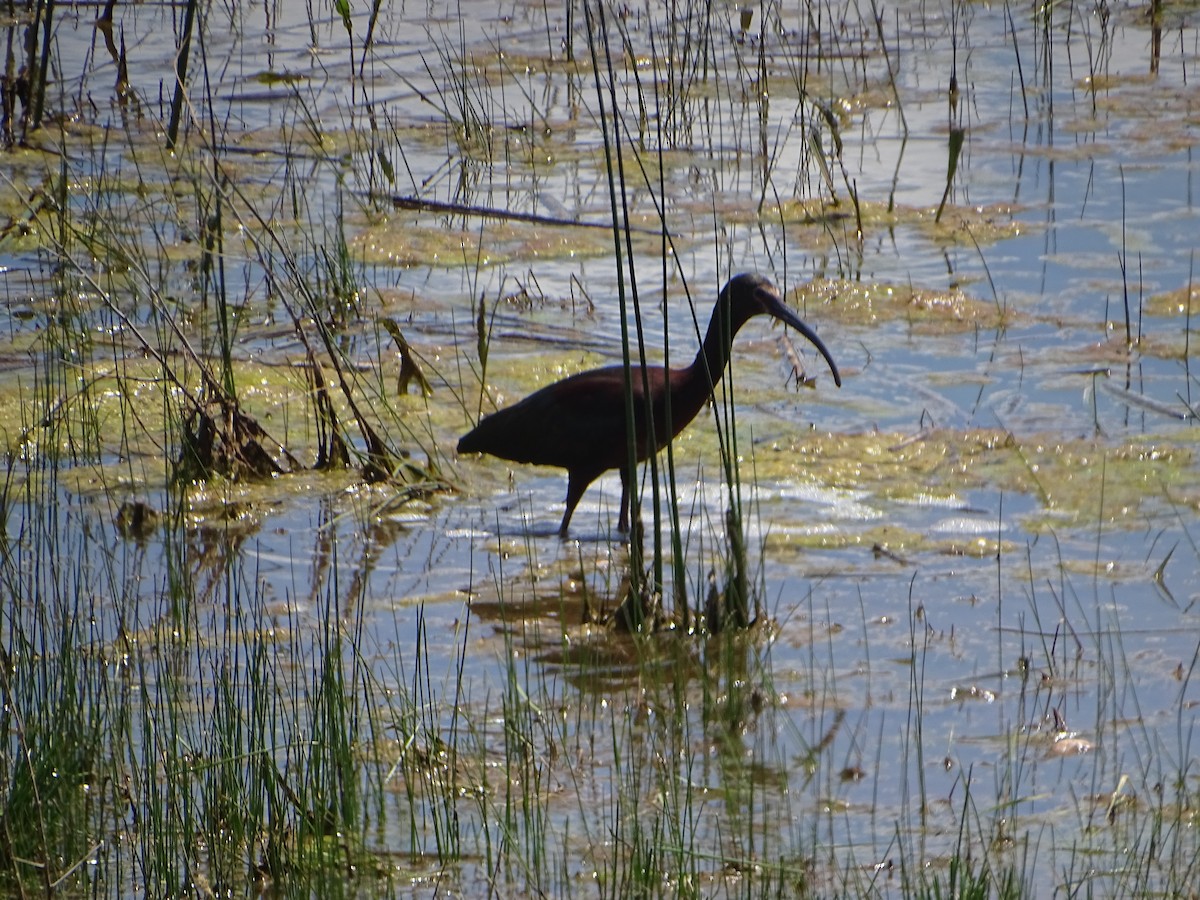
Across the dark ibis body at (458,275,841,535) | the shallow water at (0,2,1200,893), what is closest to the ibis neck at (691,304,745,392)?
the dark ibis body at (458,275,841,535)

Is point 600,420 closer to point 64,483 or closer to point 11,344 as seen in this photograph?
point 64,483

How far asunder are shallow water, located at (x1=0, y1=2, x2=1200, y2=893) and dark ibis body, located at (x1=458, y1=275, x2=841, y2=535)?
6.3 inches

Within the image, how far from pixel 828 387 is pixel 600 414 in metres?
1.13

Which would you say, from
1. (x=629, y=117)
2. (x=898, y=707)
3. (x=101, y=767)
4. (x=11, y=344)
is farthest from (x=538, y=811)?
(x=629, y=117)

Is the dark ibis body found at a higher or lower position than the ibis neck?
lower

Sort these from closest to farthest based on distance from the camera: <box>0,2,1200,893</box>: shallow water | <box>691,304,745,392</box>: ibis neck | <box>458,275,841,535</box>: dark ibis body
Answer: <box>0,2,1200,893</box>: shallow water < <box>691,304,745,392</box>: ibis neck < <box>458,275,841,535</box>: dark ibis body

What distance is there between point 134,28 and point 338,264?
456 centimetres

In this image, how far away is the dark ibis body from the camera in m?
4.85

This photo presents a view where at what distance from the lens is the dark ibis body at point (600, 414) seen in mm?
4848

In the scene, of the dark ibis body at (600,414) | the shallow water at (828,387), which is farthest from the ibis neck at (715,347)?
the shallow water at (828,387)

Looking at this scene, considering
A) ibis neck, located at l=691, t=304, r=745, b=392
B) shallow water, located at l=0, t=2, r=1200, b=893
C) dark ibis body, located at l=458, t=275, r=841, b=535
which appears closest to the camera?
shallow water, located at l=0, t=2, r=1200, b=893

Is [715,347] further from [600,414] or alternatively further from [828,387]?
[828,387]

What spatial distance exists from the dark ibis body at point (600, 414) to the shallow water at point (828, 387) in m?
0.16

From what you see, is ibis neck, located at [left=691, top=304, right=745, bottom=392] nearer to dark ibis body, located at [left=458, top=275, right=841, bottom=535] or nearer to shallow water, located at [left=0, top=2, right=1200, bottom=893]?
dark ibis body, located at [left=458, top=275, right=841, bottom=535]
